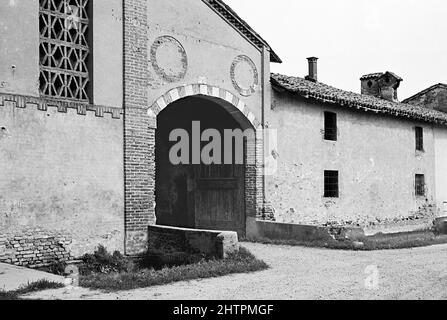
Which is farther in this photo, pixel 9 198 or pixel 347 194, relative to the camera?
pixel 347 194

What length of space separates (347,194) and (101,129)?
972cm

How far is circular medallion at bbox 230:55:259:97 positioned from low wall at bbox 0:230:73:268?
6.33m

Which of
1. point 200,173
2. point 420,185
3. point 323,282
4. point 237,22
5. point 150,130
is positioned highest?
point 237,22

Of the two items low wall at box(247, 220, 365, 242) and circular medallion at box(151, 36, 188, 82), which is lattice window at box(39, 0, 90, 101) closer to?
circular medallion at box(151, 36, 188, 82)

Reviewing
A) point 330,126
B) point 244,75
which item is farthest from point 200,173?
point 330,126

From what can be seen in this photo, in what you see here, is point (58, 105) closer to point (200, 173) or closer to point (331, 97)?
point (200, 173)

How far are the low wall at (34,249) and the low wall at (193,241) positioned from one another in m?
1.91

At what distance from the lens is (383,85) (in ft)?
86.1

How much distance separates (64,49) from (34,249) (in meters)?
4.07
